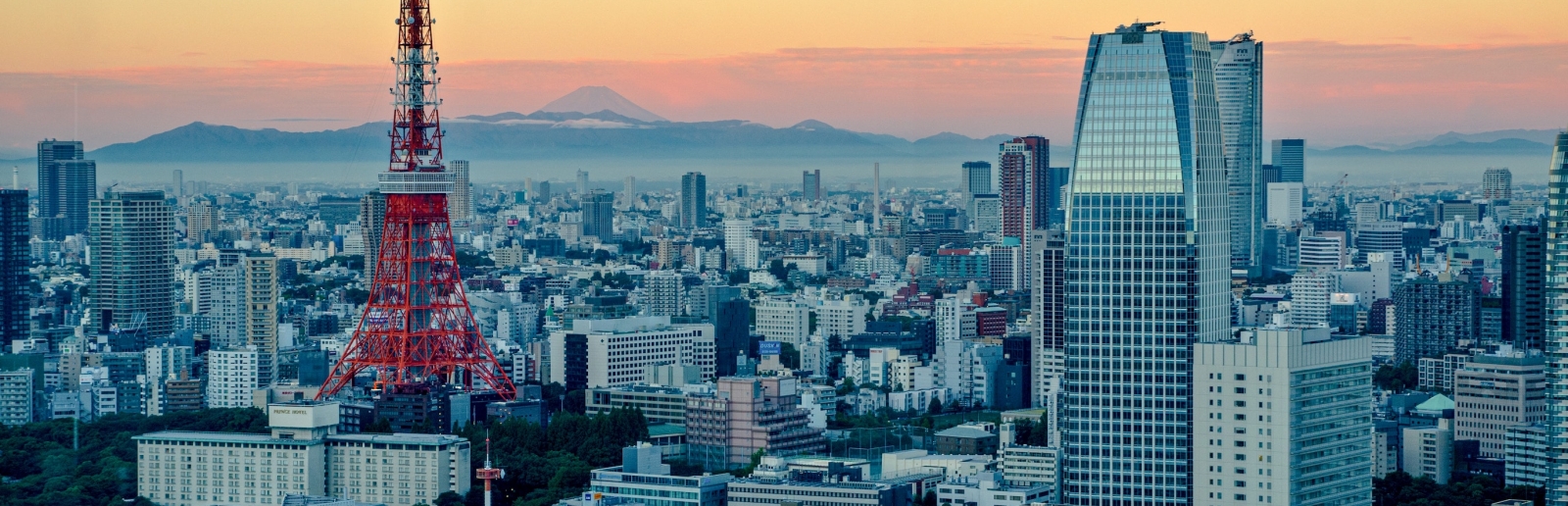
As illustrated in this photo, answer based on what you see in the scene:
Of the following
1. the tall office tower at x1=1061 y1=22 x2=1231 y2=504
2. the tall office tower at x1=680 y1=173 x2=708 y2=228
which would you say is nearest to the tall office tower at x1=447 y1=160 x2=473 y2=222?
the tall office tower at x1=680 y1=173 x2=708 y2=228

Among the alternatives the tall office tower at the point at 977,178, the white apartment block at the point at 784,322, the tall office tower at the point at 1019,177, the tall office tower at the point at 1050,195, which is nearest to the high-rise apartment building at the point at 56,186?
the white apartment block at the point at 784,322

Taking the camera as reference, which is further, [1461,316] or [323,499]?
[1461,316]

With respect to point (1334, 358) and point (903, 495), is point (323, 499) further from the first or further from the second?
point (1334, 358)

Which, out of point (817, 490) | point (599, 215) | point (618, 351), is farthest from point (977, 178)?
point (817, 490)

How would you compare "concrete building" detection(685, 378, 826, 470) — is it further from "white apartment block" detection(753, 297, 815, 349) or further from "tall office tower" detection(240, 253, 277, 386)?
"white apartment block" detection(753, 297, 815, 349)

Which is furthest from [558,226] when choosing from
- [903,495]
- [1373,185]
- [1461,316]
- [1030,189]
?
[903,495]

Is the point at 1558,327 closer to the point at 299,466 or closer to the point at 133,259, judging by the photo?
the point at 299,466

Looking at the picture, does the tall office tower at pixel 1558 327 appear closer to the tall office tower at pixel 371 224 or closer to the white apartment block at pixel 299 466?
the white apartment block at pixel 299 466
